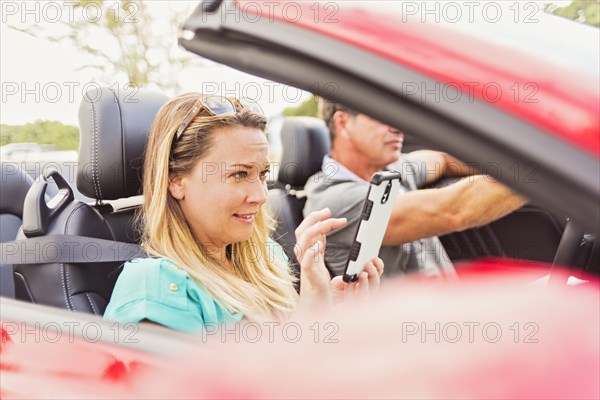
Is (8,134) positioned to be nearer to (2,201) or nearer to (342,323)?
(2,201)

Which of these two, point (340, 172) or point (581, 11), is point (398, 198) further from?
point (581, 11)

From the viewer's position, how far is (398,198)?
217cm

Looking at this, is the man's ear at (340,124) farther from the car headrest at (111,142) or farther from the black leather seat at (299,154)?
the car headrest at (111,142)

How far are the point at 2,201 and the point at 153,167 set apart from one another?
1335 millimetres

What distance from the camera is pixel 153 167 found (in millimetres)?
1675

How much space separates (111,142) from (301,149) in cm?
108

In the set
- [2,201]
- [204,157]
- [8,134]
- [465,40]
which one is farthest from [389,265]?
[2,201]

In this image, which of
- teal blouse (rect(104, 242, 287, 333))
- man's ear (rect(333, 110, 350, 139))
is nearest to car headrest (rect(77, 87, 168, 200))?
teal blouse (rect(104, 242, 287, 333))

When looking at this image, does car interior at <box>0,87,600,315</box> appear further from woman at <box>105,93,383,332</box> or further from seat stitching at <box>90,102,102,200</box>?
woman at <box>105,93,383,332</box>

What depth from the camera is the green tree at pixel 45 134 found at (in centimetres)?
186

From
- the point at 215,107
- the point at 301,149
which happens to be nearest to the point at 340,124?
the point at 301,149

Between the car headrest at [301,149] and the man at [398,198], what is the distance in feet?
0.66

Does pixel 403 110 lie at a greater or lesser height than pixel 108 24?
greater

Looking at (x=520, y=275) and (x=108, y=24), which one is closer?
(x=520, y=275)
